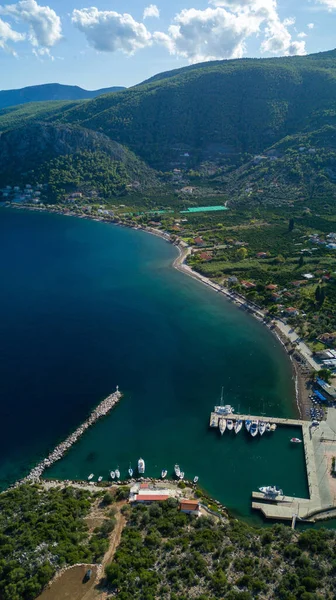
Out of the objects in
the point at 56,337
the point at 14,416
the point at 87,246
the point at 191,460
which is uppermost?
the point at 87,246

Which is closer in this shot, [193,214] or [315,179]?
[193,214]

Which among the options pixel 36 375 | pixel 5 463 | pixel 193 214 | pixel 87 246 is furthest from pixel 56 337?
pixel 193 214

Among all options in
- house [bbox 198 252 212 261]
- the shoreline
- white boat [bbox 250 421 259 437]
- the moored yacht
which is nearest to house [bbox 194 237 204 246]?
the shoreline

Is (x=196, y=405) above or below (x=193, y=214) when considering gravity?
below

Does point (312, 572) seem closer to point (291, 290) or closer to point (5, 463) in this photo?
point (5, 463)

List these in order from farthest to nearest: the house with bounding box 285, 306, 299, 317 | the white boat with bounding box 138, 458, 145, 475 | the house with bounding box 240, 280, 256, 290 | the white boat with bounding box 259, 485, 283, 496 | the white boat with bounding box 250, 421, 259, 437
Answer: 1. the house with bounding box 240, 280, 256, 290
2. the house with bounding box 285, 306, 299, 317
3. the white boat with bounding box 250, 421, 259, 437
4. the white boat with bounding box 138, 458, 145, 475
5. the white boat with bounding box 259, 485, 283, 496

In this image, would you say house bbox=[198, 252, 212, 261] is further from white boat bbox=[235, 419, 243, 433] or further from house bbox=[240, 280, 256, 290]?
white boat bbox=[235, 419, 243, 433]

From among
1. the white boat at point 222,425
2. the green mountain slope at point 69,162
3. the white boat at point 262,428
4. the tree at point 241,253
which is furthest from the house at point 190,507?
the green mountain slope at point 69,162

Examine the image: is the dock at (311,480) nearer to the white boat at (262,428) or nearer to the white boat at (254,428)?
the white boat at (254,428)
